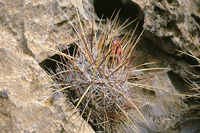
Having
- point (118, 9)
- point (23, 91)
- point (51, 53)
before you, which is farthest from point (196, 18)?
point (23, 91)

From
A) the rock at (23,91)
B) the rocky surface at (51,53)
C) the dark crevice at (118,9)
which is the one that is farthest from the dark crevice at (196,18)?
the rock at (23,91)

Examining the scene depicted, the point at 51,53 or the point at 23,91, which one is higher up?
the point at 51,53

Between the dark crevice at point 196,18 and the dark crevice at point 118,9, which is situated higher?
the dark crevice at point 118,9

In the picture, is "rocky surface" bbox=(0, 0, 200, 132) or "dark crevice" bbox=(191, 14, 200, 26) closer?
"rocky surface" bbox=(0, 0, 200, 132)

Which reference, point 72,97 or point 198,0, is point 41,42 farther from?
point 198,0

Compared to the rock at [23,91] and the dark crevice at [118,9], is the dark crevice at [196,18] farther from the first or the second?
the rock at [23,91]

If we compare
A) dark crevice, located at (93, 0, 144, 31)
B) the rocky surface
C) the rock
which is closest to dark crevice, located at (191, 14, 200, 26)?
the rocky surface

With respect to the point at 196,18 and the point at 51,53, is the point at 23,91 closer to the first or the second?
the point at 51,53

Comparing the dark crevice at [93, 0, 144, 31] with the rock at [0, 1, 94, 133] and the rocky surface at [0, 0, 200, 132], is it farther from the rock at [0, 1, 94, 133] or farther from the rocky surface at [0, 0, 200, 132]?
the rock at [0, 1, 94, 133]
